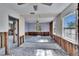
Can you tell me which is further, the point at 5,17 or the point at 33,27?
the point at 33,27

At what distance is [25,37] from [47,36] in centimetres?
39

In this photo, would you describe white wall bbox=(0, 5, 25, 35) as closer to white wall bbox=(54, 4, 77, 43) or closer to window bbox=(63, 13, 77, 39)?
white wall bbox=(54, 4, 77, 43)

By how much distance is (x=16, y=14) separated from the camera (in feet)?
6.40

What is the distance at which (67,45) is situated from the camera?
2.02m

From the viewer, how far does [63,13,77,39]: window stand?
179cm

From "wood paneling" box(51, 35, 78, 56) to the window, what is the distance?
0.12 m

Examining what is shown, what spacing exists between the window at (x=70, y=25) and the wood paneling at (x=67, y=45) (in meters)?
0.12

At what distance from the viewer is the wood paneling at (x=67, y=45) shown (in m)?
1.80

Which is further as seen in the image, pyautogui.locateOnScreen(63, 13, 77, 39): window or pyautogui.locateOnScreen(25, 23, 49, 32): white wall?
pyautogui.locateOnScreen(25, 23, 49, 32): white wall

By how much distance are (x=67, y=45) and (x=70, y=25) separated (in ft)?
1.11

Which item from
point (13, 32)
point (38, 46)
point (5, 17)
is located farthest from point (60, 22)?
point (5, 17)

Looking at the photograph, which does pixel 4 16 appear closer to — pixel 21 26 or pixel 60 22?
pixel 21 26

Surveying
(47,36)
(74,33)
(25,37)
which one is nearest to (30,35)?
(25,37)

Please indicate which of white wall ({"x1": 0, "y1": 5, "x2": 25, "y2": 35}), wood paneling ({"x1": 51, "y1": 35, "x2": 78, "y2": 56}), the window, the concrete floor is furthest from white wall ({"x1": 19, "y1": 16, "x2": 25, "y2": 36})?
the window
